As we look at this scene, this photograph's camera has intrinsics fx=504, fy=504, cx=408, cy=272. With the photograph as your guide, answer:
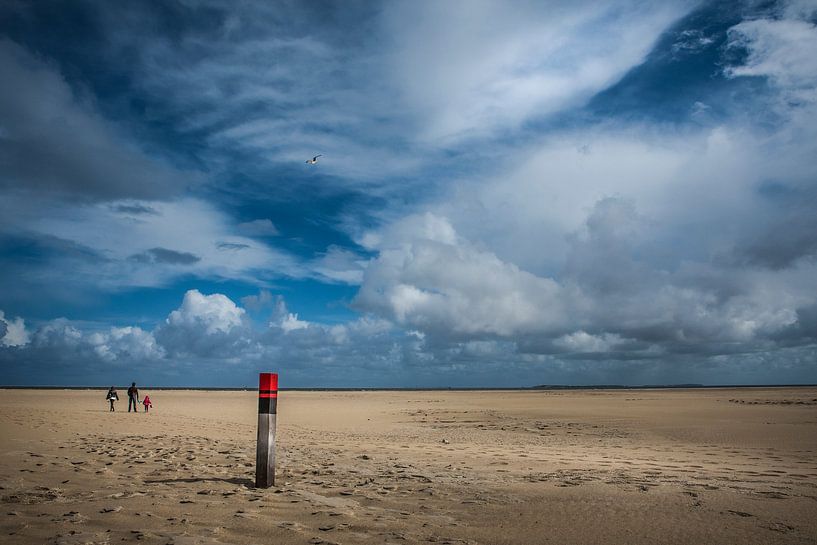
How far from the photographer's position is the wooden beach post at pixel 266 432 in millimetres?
7797

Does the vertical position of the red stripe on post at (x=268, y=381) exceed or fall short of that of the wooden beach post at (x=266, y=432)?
it exceeds it

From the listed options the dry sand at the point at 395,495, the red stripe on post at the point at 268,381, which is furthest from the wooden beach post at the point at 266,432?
the dry sand at the point at 395,495

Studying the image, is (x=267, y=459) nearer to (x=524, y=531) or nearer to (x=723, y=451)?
(x=524, y=531)

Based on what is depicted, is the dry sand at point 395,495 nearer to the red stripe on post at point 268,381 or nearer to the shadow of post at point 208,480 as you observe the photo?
the shadow of post at point 208,480

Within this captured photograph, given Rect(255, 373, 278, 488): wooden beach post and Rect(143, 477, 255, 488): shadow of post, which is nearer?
Rect(255, 373, 278, 488): wooden beach post

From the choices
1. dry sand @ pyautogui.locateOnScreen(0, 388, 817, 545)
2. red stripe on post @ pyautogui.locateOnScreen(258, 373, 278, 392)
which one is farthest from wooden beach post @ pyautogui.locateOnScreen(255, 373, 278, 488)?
dry sand @ pyautogui.locateOnScreen(0, 388, 817, 545)

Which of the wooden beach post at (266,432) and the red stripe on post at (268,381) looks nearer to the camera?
the wooden beach post at (266,432)

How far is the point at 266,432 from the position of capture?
7918mm

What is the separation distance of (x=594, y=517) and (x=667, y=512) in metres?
1.02

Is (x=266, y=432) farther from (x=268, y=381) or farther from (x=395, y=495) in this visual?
(x=395, y=495)

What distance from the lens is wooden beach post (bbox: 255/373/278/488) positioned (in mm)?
7797

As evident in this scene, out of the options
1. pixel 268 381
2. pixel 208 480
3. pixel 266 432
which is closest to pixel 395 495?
pixel 266 432

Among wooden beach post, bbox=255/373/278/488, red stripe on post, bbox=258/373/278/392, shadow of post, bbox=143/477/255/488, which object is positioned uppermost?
red stripe on post, bbox=258/373/278/392

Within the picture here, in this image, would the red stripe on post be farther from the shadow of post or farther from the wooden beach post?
the shadow of post
